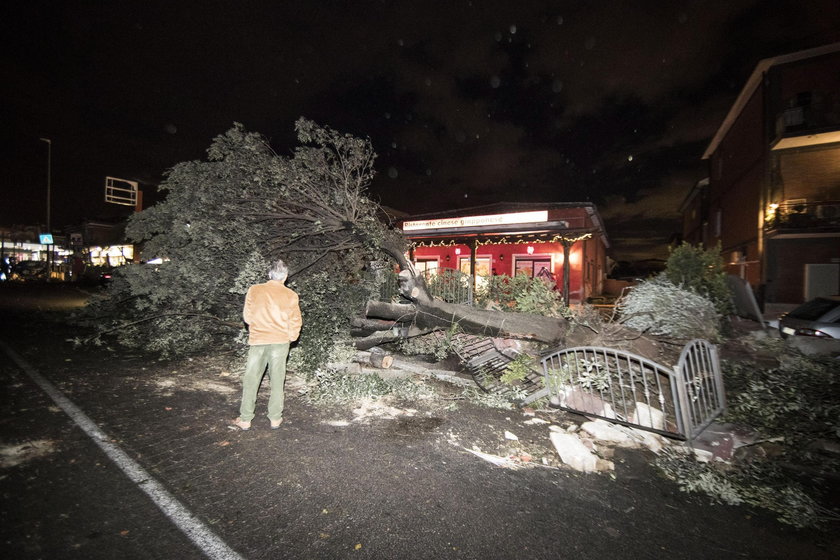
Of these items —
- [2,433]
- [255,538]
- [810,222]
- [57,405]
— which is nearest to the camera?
[255,538]

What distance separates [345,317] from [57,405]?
3.90 meters

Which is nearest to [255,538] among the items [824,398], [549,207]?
[824,398]

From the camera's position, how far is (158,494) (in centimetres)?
264

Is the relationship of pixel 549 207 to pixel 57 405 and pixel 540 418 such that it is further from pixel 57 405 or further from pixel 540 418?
pixel 57 405

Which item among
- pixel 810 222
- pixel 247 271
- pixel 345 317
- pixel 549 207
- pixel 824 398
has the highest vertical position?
pixel 549 207

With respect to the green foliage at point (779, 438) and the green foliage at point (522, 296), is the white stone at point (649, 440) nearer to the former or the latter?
the green foliage at point (779, 438)

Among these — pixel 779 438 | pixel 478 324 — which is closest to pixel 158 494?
pixel 478 324

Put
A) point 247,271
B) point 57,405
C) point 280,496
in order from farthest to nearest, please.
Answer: point 247,271, point 57,405, point 280,496

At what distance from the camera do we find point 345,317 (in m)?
6.68

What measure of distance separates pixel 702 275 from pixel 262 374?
11346 millimetres

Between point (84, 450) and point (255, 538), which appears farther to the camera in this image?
point (84, 450)

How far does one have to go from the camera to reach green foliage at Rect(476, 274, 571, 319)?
6656 mm

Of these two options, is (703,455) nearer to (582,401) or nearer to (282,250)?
(582,401)

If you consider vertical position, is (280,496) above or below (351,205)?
below
